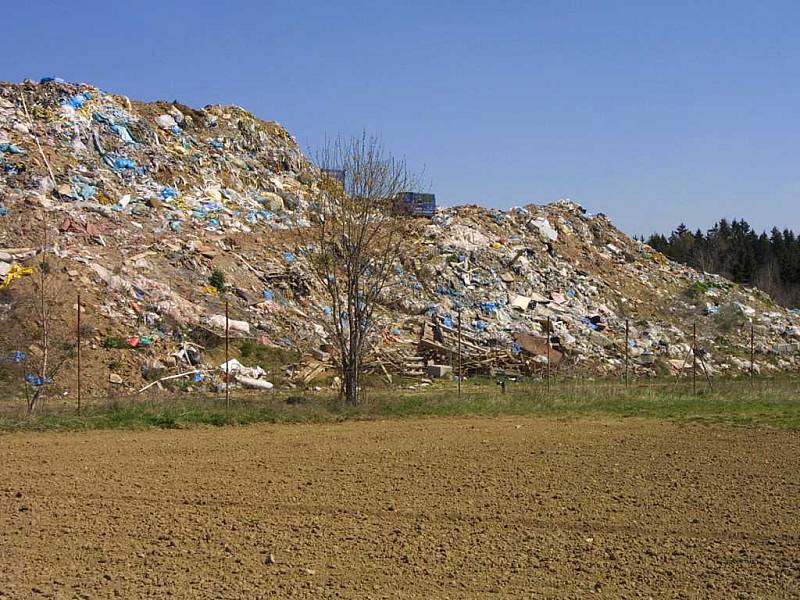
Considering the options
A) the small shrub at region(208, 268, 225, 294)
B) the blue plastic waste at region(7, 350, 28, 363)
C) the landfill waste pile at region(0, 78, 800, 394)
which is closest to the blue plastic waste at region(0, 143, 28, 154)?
the landfill waste pile at region(0, 78, 800, 394)

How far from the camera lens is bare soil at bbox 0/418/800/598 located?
6.11 metres

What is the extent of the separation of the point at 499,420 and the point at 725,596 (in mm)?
9647

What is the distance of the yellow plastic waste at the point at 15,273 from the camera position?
68.4ft

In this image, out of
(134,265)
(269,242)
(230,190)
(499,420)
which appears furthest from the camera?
(230,190)

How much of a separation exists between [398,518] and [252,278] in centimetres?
1949

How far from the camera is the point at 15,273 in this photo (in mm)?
21203

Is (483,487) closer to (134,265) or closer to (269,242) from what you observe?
(134,265)

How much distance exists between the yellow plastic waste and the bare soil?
939 centimetres

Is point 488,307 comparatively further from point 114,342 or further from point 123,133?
point 123,133

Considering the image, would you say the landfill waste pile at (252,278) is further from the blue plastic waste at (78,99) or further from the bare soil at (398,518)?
the bare soil at (398,518)

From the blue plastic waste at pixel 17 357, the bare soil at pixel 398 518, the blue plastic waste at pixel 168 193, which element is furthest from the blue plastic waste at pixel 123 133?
the bare soil at pixel 398 518

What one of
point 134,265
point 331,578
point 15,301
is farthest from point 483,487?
point 134,265

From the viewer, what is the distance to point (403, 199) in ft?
62.6

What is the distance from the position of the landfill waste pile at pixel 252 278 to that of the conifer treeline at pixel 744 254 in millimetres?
29365
